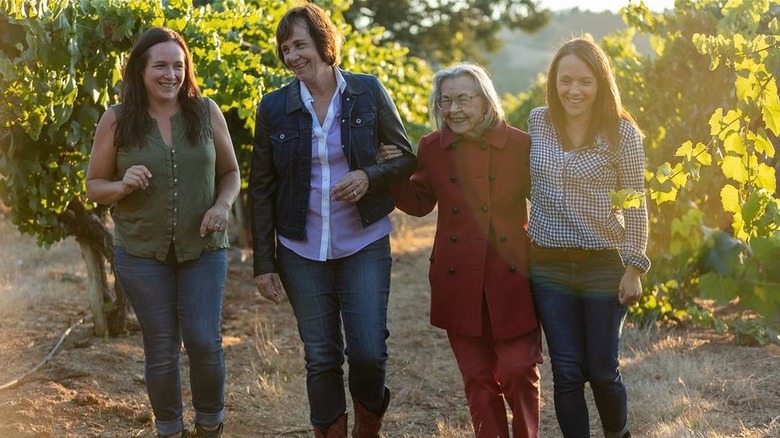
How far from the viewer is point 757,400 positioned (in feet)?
17.1

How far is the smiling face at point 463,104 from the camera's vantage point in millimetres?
3945

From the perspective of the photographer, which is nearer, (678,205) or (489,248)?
(489,248)

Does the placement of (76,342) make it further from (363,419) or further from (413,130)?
(413,130)

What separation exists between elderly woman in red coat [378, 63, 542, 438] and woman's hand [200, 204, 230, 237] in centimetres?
73

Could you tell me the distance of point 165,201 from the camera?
13.3 feet

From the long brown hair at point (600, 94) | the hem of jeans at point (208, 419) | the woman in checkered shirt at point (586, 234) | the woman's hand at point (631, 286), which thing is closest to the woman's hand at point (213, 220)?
the hem of jeans at point (208, 419)

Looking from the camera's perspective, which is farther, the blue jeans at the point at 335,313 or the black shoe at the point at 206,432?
the black shoe at the point at 206,432

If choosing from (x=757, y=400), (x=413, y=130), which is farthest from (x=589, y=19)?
(x=757, y=400)

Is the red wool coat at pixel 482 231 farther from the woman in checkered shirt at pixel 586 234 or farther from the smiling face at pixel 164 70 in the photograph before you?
the smiling face at pixel 164 70

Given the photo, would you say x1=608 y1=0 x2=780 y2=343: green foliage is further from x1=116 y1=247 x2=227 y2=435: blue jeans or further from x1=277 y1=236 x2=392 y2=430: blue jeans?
x1=116 y1=247 x2=227 y2=435: blue jeans

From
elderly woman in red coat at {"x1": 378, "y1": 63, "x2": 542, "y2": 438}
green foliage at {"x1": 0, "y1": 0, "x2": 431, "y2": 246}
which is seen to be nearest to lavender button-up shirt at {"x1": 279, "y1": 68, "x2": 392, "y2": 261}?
elderly woman in red coat at {"x1": 378, "y1": 63, "x2": 542, "y2": 438}

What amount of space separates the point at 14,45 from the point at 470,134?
231cm

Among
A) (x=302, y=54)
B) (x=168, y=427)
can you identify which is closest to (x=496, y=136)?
(x=302, y=54)

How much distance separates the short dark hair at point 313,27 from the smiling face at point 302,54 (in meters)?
0.02
